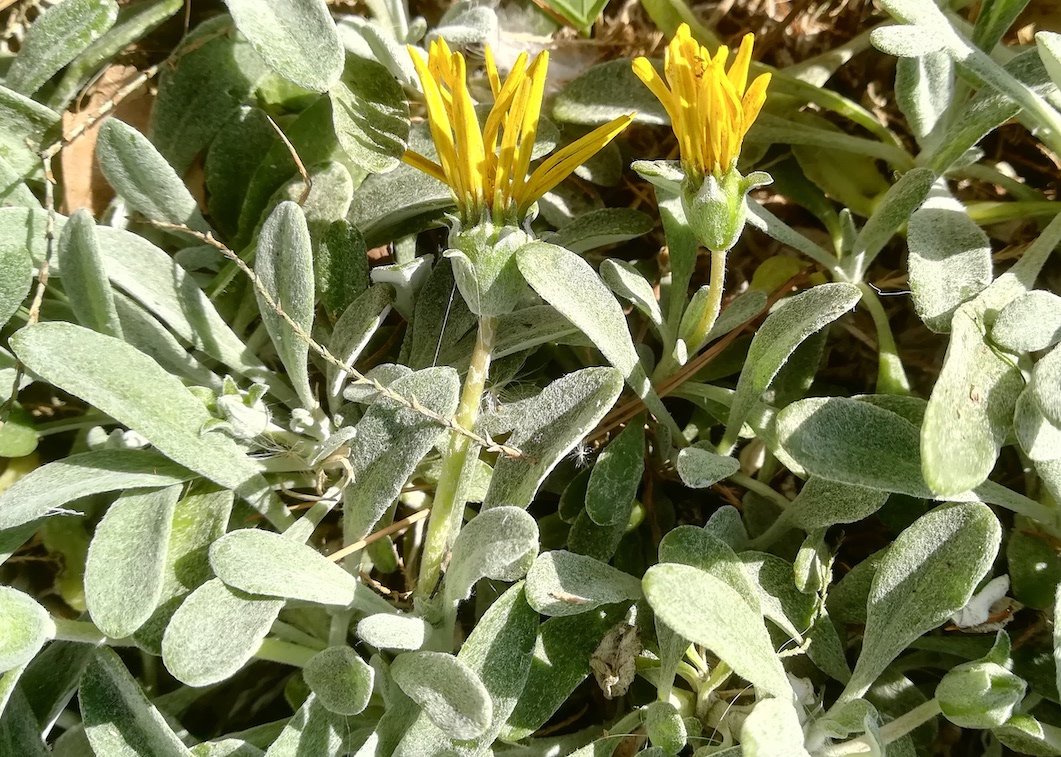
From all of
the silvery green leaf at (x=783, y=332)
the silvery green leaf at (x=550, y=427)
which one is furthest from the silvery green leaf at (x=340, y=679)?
the silvery green leaf at (x=783, y=332)

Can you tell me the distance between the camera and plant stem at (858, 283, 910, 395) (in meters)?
1.31

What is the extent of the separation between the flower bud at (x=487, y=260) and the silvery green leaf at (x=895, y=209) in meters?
0.56

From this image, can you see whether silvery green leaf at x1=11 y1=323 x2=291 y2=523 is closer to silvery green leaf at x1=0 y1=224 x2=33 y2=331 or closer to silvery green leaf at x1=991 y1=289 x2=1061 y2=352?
silvery green leaf at x1=0 y1=224 x2=33 y2=331

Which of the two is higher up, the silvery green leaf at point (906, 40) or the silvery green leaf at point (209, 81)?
the silvery green leaf at point (906, 40)

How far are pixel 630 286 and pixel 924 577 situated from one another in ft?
1.73

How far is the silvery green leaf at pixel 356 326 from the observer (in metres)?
1.31

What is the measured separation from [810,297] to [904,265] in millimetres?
473

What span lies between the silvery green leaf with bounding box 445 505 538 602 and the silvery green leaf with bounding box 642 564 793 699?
14 cm

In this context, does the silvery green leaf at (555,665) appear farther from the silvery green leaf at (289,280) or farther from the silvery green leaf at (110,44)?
the silvery green leaf at (110,44)

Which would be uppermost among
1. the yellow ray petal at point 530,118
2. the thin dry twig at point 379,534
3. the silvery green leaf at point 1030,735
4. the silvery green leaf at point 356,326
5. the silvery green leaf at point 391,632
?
the yellow ray petal at point 530,118

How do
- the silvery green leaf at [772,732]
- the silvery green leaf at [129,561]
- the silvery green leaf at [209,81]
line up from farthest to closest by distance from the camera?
the silvery green leaf at [209,81] < the silvery green leaf at [129,561] < the silvery green leaf at [772,732]

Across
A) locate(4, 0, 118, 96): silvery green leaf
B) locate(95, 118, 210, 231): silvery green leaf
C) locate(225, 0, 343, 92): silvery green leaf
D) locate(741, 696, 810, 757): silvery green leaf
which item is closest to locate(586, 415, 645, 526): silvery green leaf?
locate(741, 696, 810, 757): silvery green leaf

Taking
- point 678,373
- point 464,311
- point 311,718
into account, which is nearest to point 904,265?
point 678,373

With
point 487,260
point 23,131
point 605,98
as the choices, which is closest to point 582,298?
point 487,260
